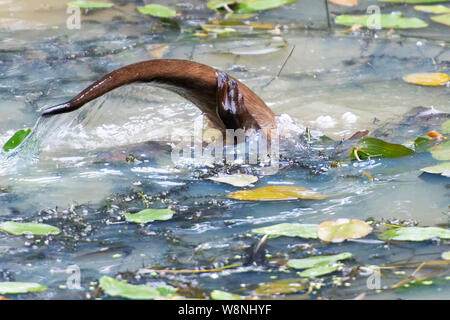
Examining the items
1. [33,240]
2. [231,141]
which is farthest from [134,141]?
[33,240]

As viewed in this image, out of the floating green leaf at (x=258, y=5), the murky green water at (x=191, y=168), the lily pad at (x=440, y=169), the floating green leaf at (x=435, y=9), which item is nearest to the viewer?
the murky green water at (x=191, y=168)

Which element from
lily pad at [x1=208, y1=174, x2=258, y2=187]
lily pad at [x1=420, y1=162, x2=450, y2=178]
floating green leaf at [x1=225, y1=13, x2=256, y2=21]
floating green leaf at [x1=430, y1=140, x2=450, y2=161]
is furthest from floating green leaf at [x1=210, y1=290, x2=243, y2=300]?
floating green leaf at [x1=225, y1=13, x2=256, y2=21]

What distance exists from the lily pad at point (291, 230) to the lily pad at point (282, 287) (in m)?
0.29

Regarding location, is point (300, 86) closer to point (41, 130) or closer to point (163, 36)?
point (163, 36)

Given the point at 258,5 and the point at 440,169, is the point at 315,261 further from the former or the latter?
the point at 258,5

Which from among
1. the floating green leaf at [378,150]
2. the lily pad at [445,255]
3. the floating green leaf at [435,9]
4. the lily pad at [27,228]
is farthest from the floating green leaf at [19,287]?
the floating green leaf at [435,9]

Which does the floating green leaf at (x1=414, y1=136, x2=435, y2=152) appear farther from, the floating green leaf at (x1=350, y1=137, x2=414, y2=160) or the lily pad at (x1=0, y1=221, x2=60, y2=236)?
the lily pad at (x1=0, y1=221, x2=60, y2=236)

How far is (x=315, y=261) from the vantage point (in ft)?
7.36

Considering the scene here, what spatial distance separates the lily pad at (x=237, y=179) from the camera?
2945mm

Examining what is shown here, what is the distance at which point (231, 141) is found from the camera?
3.37 meters

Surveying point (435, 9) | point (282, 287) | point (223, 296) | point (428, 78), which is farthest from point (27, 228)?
point (435, 9)

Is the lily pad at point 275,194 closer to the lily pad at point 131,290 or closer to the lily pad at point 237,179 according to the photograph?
the lily pad at point 237,179

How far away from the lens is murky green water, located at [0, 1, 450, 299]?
2291 mm

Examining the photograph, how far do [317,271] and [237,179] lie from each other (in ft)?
2.85
